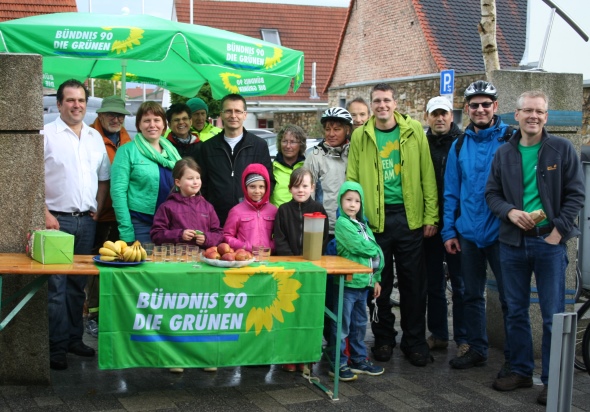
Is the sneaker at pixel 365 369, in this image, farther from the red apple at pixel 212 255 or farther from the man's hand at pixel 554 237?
the man's hand at pixel 554 237

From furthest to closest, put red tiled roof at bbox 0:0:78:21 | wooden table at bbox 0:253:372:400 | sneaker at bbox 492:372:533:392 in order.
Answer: red tiled roof at bbox 0:0:78:21, sneaker at bbox 492:372:533:392, wooden table at bbox 0:253:372:400

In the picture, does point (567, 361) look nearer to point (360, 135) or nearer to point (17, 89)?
point (360, 135)

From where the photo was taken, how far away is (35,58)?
558 cm

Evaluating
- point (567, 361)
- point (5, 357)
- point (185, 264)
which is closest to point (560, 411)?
point (567, 361)

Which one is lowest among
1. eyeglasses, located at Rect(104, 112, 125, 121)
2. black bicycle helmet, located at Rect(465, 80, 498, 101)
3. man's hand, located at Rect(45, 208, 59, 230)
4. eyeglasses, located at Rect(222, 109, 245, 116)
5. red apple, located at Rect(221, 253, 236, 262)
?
red apple, located at Rect(221, 253, 236, 262)

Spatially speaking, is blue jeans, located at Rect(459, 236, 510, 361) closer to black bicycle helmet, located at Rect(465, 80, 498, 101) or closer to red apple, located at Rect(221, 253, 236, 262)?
black bicycle helmet, located at Rect(465, 80, 498, 101)

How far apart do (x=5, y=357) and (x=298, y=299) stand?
210 cm

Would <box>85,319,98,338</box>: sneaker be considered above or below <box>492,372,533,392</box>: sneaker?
below

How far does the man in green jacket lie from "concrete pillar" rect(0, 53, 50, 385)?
246cm

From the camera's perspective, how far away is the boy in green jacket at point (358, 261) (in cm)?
602

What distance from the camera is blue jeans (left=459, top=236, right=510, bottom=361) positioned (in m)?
6.24

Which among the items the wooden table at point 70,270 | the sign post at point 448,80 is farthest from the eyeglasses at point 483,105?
the sign post at point 448,80

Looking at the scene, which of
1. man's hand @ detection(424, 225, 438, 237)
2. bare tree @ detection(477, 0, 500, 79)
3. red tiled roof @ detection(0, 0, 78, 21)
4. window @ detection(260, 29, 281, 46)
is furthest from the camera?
window @ detection(260, 29, 281, 46)

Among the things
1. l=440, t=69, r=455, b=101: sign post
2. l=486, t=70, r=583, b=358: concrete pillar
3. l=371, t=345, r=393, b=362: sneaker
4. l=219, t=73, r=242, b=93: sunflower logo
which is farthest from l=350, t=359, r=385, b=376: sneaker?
l=440, t=69, r=455, b=101: sign post
